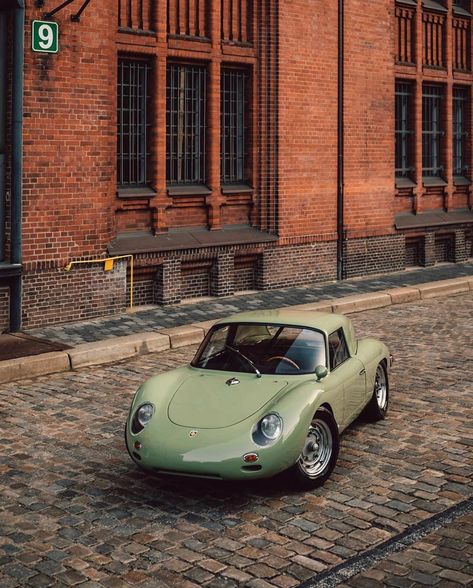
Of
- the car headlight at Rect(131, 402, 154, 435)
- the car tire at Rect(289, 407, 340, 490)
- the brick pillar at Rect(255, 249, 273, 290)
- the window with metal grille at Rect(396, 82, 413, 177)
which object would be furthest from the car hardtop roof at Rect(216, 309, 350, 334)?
the window with metal grille at Rect(396, 82, 413, 177)

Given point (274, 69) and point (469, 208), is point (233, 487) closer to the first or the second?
point (274, 69)

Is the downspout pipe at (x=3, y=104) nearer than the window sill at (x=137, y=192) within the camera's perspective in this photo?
Yes

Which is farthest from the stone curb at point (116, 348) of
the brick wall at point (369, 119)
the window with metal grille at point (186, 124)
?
the brick wall at point (369, 119)

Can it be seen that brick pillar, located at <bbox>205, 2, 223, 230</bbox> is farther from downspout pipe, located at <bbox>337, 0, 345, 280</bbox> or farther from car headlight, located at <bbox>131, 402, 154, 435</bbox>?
car headlight, located at <bbox>131, 402, 154, 435</bbox>

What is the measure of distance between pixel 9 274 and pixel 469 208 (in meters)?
13.7

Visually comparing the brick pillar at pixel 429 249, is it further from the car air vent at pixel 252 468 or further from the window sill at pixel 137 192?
the car air vent at pixel 252 468

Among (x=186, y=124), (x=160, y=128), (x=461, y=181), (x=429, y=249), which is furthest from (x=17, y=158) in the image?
(x=461, y=181)

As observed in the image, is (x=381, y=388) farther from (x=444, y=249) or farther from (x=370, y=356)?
(x=444, y=249)

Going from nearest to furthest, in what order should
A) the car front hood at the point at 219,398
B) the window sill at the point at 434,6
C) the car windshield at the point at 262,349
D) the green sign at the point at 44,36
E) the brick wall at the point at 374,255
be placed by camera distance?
the car front hood at the point at 219,398 < the car windshield at the point at 262,349 < the green sign at the point at 44,36 < the brick wall at the point at 374,255 < the window sill at the point at 434,6

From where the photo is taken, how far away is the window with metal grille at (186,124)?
53.7 feet

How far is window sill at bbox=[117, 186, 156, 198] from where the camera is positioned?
1530 cm

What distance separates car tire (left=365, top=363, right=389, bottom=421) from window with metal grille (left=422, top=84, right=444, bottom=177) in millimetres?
13676

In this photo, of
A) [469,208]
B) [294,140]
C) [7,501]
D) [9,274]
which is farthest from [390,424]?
[469,208]

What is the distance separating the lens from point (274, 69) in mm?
17500
